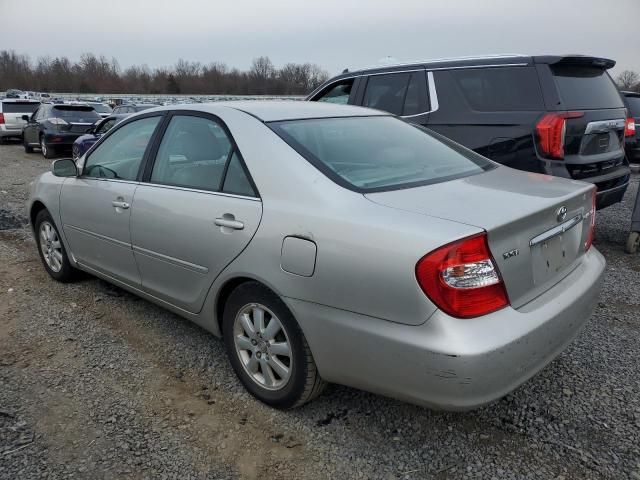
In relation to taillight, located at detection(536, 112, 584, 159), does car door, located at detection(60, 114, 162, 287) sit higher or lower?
lower

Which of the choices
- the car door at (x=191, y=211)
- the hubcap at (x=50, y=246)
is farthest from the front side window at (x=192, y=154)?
the hubcap at (x=50, y=246)

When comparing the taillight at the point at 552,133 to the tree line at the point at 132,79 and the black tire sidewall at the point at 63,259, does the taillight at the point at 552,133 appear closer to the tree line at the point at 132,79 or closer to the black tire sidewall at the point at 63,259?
the black tire sidewall at the point at 63,259

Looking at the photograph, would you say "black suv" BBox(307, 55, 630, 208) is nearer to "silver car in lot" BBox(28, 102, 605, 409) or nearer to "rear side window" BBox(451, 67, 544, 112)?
"rear side window" BBox(451, 67, 544, 112)

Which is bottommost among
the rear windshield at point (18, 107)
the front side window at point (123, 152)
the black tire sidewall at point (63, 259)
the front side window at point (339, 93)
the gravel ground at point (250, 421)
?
the gravel ground at point (250, 421)

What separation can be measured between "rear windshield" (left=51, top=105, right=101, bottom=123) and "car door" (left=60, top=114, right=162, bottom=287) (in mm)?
12533

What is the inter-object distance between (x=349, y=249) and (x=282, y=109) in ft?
4.27

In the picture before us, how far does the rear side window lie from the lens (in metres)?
4.54

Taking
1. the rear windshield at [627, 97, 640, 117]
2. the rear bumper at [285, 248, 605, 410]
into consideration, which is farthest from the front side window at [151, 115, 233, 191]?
the rear windshield at [627, 97, 640, 117]

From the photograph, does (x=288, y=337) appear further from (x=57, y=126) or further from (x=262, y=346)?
(x=57, y=126)

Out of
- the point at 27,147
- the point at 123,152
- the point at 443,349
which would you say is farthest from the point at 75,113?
the point at 443,349

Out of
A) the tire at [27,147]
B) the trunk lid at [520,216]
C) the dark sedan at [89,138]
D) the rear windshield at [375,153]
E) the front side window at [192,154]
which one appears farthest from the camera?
the tire at [27,147]

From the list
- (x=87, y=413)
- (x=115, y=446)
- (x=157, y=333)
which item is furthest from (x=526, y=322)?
(x=157, y=333)

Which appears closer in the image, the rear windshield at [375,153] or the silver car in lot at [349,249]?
the silver car in lot at [349,249]

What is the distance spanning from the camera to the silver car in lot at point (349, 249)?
1.95m
